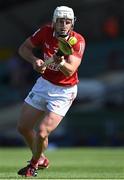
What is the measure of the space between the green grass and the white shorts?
97 centimetres

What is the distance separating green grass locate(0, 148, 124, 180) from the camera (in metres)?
13.0

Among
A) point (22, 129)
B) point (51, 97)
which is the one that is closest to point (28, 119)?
point (22, 129)

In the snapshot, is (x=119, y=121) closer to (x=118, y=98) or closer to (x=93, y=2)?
(x=118, y=98)

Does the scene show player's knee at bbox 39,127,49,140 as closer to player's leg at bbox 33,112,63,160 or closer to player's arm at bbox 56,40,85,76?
player's leg at bbox 33,112,63,160

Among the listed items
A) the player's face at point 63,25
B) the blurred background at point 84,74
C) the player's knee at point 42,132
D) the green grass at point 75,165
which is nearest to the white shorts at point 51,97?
the player's knee at point 42,132

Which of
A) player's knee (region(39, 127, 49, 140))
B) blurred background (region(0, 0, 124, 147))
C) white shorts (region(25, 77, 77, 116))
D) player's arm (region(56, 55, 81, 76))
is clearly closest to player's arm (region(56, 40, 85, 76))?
player's arm (region(56, 55, 81, 76))

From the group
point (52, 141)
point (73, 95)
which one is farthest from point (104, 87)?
point (73, 95)

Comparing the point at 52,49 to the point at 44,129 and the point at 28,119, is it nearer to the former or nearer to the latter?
the point at 28,119

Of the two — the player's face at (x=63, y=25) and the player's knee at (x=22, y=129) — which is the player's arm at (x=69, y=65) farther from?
the player's knee at (x=22, y=129)

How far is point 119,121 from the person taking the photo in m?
25.8

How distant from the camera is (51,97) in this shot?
42.1 ft

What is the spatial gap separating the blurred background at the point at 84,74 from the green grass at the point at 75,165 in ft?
9.34

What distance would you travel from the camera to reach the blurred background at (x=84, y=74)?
26.0m

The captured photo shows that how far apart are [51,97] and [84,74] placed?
55.9 feet
